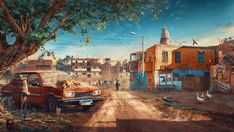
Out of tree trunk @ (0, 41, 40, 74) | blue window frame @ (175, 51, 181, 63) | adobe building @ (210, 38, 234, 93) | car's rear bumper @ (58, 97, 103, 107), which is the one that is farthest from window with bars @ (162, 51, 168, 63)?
tree trunk @ (0, 41, 40, 74)

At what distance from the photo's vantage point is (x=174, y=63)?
114 feet

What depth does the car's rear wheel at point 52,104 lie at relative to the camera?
32.5ft

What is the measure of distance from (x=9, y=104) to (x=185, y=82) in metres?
27.9

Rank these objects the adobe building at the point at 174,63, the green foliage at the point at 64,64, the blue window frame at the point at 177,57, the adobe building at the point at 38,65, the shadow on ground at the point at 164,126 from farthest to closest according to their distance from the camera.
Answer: the green foliage at the point at 64,64 → the adobe building at the point at 38,65 → the blue window frame at the point at 177,57 → the adobe building at the point at 174,63 → the shadow on ground at the point at 164,126

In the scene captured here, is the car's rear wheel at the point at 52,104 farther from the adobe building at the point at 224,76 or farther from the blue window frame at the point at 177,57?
the blue window frame at the point at 177,57

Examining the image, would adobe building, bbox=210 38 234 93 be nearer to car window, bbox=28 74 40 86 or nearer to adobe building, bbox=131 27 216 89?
adobe building, bbox=131 27 216 89

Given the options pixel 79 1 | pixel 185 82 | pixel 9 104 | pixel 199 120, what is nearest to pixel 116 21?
pixel 79 1

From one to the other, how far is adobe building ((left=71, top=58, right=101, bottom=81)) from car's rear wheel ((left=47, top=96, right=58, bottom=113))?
56.1m

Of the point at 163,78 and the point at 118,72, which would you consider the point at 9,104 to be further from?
the point at 118,72

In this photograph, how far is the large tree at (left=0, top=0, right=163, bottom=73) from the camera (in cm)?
658

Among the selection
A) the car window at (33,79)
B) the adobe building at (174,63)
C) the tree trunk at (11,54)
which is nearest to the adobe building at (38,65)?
the adobe building at (174,63)

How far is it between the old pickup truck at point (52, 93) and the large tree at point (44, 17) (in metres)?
2.96

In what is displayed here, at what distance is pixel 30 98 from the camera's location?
35.7ft

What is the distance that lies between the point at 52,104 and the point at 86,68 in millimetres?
66374
